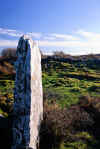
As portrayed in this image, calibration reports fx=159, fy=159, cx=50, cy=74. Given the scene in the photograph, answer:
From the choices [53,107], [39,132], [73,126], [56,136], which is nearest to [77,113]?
[73,126]

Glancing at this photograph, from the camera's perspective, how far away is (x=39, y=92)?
24.5 feet

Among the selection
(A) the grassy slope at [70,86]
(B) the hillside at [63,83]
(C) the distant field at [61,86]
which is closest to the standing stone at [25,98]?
(C) the distant field at [61,86]

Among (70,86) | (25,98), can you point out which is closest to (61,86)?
(70,86)

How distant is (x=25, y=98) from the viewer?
6457mm

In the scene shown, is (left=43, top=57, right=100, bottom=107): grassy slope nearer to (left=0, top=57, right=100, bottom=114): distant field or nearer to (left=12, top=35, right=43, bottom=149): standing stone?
(left=0, top=57, right=100, bottom=114): distant field

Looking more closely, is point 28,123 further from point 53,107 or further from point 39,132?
point 53,107

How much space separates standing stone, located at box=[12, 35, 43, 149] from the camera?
20.9 feet

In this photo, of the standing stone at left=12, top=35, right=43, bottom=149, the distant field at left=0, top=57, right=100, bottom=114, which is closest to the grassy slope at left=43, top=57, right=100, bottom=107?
the distant field at left=0, top=57, right=100, bottom=114

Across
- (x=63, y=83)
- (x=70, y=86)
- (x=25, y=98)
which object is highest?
(x=63, y=83)

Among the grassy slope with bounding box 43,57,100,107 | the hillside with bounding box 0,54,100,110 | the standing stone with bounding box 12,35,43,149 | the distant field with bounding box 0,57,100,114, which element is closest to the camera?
the standing stone with bounding box 12,35,43,149

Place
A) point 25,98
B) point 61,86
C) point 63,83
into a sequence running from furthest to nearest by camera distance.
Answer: point 63,83
point 61,86
point 25,98

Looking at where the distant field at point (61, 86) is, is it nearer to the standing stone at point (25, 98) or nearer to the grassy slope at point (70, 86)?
the grassy slope at point (70, 86)

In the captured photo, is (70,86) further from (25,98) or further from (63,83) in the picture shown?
(25,98)

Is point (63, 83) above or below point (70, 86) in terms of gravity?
above
